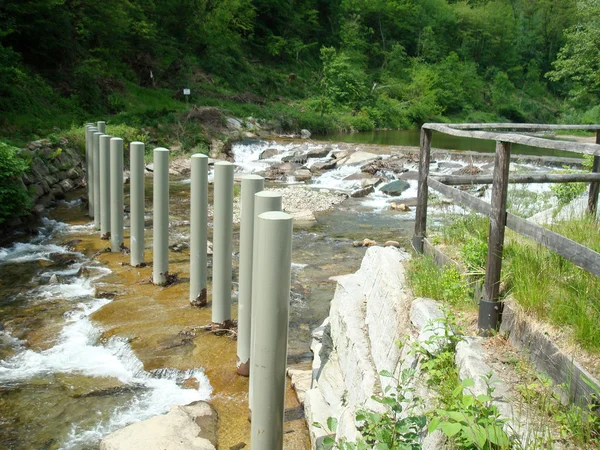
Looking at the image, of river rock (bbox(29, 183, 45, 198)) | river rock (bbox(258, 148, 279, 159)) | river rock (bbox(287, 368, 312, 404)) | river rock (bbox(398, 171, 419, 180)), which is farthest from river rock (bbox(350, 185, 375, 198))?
river rock (bbox(287, 368, 312, 404))

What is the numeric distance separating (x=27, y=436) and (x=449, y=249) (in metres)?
3.56

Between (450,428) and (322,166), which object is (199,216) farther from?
(322,166)

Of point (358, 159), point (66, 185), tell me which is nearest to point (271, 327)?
point (66, 185)

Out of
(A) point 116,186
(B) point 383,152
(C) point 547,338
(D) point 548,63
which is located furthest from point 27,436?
(D) point 548,63

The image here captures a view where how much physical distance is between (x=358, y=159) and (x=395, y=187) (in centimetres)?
372

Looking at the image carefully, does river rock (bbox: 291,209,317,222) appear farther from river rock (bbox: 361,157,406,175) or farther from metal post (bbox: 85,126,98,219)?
river rock (bbox: 361,157,406,175)

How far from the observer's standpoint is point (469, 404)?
239cm

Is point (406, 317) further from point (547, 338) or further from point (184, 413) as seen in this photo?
point (184, 413)

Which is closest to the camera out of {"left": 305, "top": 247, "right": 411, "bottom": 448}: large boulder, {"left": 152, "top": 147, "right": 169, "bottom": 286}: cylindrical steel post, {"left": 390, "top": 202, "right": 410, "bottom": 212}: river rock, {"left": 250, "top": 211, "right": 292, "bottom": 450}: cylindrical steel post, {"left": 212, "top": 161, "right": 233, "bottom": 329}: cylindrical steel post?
{"left": 250, "top": 211, "right": 292, "bottom": 450}: cylindrical steel post

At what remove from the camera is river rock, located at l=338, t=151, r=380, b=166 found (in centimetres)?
1911

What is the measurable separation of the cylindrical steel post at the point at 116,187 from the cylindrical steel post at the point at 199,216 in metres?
2.59

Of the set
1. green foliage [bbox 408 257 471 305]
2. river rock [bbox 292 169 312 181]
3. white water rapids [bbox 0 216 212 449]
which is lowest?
white water rapids [bbox 0 216 212 449]

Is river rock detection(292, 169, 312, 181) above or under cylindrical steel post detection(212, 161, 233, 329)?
under

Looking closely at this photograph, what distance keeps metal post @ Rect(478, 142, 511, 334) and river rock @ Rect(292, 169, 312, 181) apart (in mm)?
14506
